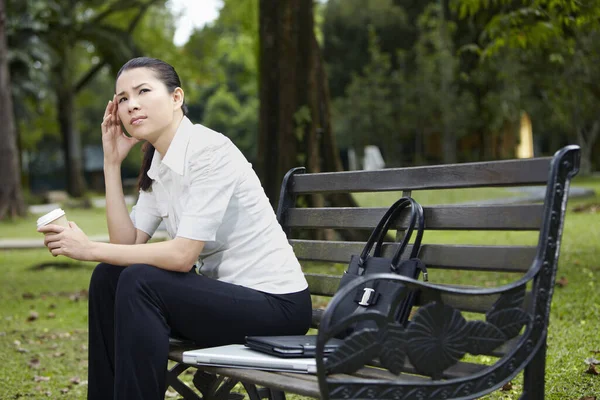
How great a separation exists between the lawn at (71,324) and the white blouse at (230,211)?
5.45 feet

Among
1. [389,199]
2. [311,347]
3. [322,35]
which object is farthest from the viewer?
[322,35]

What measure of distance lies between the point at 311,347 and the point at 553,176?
0.93 metres

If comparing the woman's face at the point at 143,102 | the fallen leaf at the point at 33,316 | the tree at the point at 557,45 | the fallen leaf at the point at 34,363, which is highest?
the tree at the point at 557,45

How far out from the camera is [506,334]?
2711 mm

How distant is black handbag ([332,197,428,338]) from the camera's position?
300 centimetres

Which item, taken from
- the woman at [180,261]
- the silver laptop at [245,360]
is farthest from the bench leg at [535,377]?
the woman at [180,261]

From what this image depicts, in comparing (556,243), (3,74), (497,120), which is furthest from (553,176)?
(497,120)

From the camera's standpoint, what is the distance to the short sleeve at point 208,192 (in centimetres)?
309

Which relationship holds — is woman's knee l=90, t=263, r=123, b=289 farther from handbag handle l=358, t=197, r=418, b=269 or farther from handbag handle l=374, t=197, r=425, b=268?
handbag handle l=374, t=197, r=425, b=268

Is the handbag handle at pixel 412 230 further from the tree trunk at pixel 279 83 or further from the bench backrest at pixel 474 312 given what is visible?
the tree trunk at pixel 279 83

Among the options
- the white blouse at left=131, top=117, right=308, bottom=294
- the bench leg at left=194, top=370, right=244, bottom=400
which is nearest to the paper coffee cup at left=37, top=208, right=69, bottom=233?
the white blouse at left=131, top=117, right=308, bottom=294

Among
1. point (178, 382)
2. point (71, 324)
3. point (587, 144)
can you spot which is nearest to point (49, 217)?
point (178, 382)

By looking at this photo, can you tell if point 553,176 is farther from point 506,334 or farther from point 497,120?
point 497,120

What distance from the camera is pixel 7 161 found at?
23.7m
